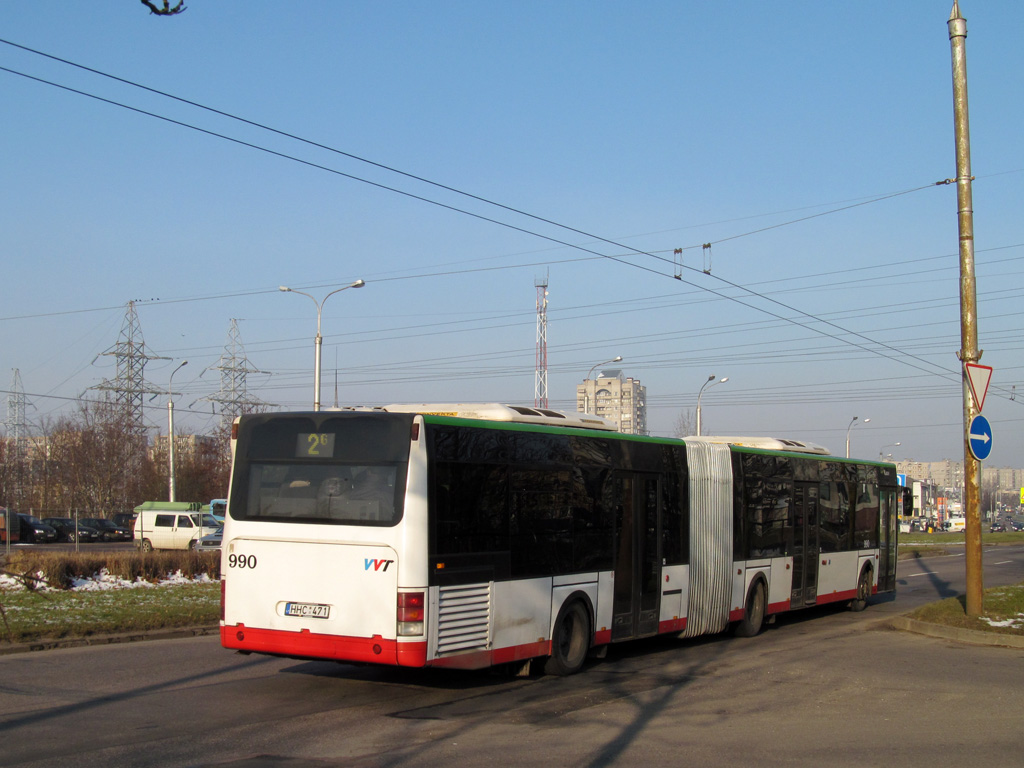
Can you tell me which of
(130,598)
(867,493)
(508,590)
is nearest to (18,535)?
(130,598)

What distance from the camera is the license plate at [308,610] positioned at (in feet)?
31.7

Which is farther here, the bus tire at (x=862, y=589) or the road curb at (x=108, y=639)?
the bus tire at (x=862, y=589)

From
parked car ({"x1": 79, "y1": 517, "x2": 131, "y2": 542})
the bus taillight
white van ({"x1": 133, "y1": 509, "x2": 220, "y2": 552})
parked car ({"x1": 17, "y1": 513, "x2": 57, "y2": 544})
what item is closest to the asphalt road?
the bus taillight

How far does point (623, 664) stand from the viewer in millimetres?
12867

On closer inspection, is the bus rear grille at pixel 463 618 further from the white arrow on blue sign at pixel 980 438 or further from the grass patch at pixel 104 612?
the white arrow on blue sign at pixel 980 438

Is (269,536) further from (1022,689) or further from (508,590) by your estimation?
(1022,689)

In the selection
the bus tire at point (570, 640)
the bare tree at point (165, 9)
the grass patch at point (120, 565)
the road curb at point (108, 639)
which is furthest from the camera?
the grass patch at point (120, 565)

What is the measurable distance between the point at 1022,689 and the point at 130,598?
13750 mm

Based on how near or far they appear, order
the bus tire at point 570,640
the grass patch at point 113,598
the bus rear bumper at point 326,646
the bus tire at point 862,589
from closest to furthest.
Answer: the bus rear bumper at point 326,646, the bus tire at point 570,640, the grass patch at point 113,598, the bus tire at point 862,589

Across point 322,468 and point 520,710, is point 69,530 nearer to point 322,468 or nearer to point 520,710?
point 322,468

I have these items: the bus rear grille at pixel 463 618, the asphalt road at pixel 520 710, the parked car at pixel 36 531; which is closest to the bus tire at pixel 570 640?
the asphalt road at pixel 520 710

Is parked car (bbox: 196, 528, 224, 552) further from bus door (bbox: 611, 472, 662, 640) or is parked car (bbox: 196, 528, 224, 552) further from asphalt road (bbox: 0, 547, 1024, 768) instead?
bus door (bbox: 611, 472, 662, 640)

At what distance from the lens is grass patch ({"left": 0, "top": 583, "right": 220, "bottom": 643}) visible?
13516 mm

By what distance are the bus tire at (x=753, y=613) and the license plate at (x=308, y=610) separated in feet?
27.4
